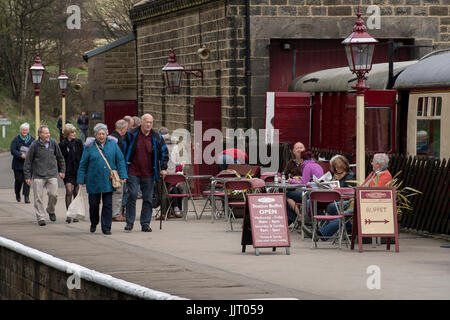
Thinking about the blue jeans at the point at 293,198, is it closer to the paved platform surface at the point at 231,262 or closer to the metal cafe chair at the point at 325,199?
the paved platform surface at the point at 231,262

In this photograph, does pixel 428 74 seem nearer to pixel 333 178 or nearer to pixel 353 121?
pixel 333 178

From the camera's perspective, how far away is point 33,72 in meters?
27.5

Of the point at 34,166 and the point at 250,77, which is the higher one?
the point at 250,77

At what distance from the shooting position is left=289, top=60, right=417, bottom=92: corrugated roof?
817 inches

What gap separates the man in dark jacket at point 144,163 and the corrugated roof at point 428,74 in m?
4.36

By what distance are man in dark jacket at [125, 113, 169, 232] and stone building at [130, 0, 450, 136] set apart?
7.67 m

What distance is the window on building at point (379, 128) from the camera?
20.0m

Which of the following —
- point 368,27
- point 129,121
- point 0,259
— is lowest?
point 0,259

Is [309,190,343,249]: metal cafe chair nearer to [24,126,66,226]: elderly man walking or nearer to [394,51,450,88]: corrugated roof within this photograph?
[394,51,450,88]: corrugated roof

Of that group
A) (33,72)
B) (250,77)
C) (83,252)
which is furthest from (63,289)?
(33,72)

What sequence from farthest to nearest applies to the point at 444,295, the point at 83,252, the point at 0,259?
the point at 0,259 < the point at 83,252 < the point at 444,295

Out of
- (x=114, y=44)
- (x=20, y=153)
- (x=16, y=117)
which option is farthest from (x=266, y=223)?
(x=16, y=117)
